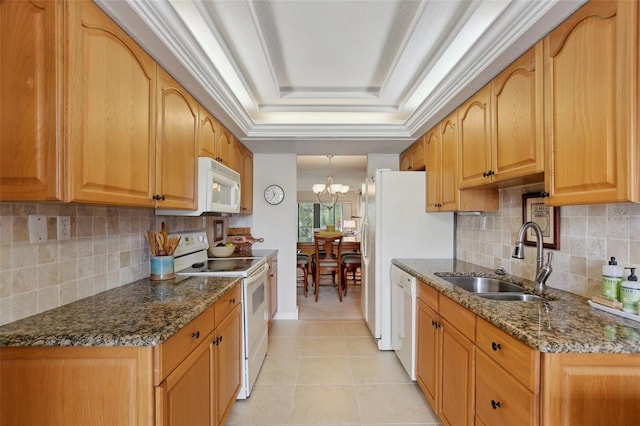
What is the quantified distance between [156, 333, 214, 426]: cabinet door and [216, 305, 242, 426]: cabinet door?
9 centimetres

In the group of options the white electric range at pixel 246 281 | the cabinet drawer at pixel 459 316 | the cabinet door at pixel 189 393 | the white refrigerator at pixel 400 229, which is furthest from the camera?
the white refrigerator at pixel 400 229

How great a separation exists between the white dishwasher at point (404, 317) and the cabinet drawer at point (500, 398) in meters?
0.85

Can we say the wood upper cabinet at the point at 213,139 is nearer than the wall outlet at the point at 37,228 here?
No

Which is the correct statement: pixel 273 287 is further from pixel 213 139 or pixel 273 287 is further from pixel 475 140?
pixel 475 140

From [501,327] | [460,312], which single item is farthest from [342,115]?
[501,327]

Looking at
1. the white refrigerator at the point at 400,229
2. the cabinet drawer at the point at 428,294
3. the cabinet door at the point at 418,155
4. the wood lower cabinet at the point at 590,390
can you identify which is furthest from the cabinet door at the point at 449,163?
the wood lower cabinet at the point at 590,390

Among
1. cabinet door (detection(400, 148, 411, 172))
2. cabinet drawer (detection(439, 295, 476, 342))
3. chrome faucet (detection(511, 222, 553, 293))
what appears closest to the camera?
cabinet drawer (detection(439, 295, 476, 342))

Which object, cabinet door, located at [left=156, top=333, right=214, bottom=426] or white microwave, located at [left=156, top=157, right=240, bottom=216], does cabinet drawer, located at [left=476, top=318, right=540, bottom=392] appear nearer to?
cabinet door, located at [left=156, top=333, right=214, bottom=426]

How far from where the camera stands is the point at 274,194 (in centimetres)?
373

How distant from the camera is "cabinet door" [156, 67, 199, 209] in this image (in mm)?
1558

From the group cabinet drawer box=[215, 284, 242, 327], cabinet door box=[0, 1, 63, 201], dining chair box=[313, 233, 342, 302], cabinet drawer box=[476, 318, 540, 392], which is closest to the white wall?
dining chair box=[313, 233, 342, 302]

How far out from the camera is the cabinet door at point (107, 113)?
3.34 feet

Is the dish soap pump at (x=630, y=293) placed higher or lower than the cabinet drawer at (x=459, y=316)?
higher

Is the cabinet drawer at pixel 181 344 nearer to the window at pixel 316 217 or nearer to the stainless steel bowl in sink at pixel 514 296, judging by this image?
the stainless steel bowl in sink at pixel 514 296
